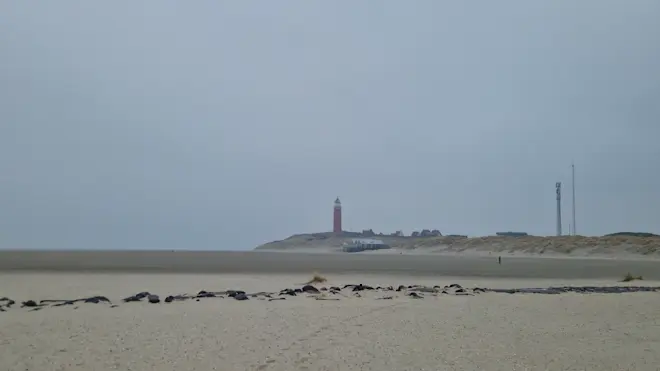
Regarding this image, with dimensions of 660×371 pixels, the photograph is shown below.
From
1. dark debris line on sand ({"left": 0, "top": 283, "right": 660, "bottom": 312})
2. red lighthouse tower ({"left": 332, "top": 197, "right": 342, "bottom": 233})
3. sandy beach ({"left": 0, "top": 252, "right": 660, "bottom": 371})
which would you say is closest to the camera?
sandy beach ({"left": 0, "top": 252, "right": 660, "bottom": 371})

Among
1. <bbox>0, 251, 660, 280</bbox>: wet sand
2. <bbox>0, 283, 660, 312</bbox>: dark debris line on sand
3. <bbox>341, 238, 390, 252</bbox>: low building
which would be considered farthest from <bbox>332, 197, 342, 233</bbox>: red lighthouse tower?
<bbox>0, 283, 660, 312</bbox>: dark debris line on sand

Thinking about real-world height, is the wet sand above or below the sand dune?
below

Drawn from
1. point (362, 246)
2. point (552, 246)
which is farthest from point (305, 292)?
point (362, 246)

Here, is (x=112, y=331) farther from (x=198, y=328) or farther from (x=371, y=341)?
(x=371, y=341)

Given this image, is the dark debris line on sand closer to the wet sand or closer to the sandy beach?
the sandy beach

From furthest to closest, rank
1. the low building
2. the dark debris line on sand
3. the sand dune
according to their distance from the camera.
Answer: the low building → the sand dune → the dark debris line on sand

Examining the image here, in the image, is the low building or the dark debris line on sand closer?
the dark debris line on sand

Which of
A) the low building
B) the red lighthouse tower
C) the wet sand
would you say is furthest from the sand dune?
the red lighthouse tower

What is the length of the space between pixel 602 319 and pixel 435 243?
84517 mm

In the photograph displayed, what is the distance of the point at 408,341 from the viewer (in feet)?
26.1

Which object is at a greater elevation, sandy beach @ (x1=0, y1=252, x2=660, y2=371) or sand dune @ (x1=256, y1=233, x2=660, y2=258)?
sand dune @ (x1=256, y1=233, x2=660, y2=258)

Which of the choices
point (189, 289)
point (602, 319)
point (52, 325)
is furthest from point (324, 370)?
point (189, 289)

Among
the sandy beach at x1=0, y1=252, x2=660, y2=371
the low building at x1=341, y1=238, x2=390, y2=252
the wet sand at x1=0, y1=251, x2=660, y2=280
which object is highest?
the low building at x1=341, y1=238, x2=390, y2=252

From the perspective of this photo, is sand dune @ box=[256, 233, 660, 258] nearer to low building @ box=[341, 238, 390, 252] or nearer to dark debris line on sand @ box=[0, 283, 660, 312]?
low building @ box=[341, 238, 390, 252]
